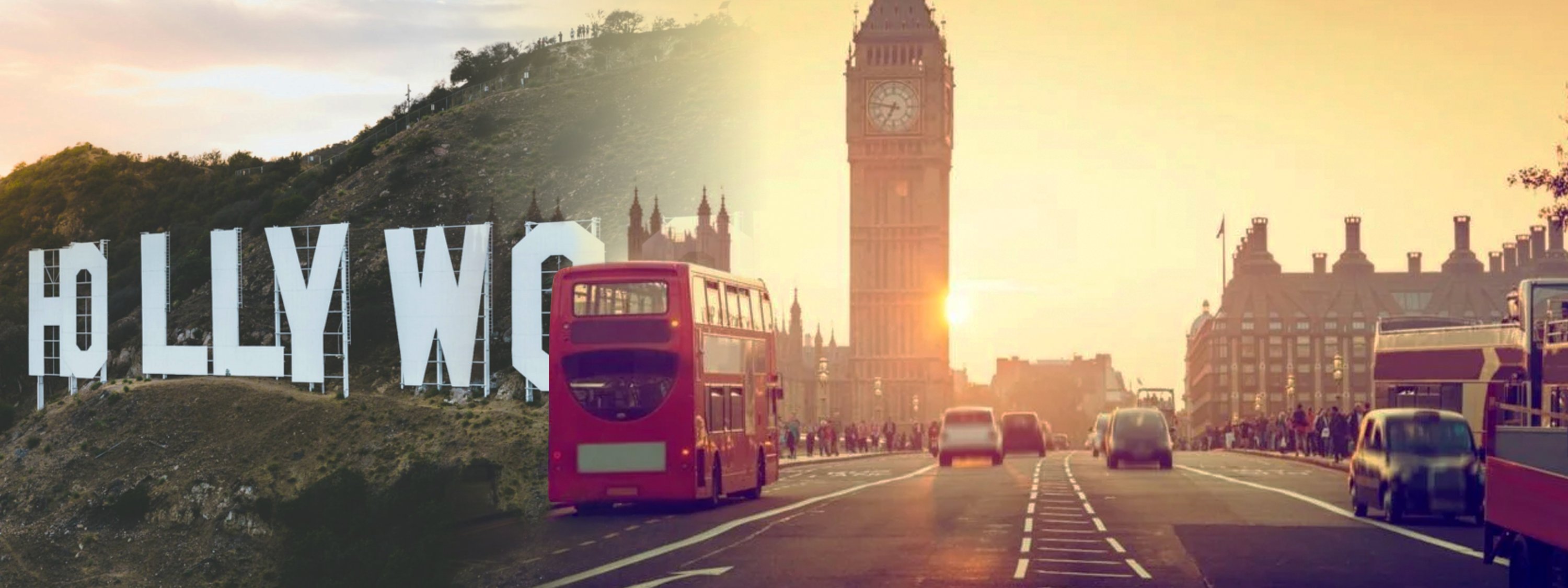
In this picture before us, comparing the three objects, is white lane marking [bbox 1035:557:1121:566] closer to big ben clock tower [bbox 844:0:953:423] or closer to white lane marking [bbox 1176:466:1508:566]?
white lane marking [bbox 1176:466:1508:566]

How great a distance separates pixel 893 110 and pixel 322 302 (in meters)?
86.5

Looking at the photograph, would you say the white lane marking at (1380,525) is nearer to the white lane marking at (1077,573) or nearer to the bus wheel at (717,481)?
the white lane marking at (1077,573)

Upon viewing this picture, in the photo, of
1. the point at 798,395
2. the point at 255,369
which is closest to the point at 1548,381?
the point at 255,369

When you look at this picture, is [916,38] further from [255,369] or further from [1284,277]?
[255,369]

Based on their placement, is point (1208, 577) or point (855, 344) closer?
point (1208, 577)

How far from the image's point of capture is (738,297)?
3581cm

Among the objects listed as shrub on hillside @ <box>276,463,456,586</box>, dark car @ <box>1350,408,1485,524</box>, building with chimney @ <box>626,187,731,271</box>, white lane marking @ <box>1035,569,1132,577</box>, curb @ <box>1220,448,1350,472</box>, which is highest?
building with chimney @ <box>626,187,731,271</box>

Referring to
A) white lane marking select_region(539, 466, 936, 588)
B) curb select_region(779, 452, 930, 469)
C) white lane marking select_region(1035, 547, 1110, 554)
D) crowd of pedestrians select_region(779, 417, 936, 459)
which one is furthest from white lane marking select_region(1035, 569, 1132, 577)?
crowd of pedestrians select_region(779, 417, 936, 459)

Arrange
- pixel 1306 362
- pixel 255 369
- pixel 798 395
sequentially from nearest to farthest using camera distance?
1. pixel 255 369
2. pixel 798 395
3. pixel 1306 362

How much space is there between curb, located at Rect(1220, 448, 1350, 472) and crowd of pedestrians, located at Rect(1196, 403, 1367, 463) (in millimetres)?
458

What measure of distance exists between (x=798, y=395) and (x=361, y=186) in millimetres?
48011

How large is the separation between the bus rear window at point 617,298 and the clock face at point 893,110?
443 feet

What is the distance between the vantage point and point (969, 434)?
200ft

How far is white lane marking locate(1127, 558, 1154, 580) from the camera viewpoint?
786 inches
